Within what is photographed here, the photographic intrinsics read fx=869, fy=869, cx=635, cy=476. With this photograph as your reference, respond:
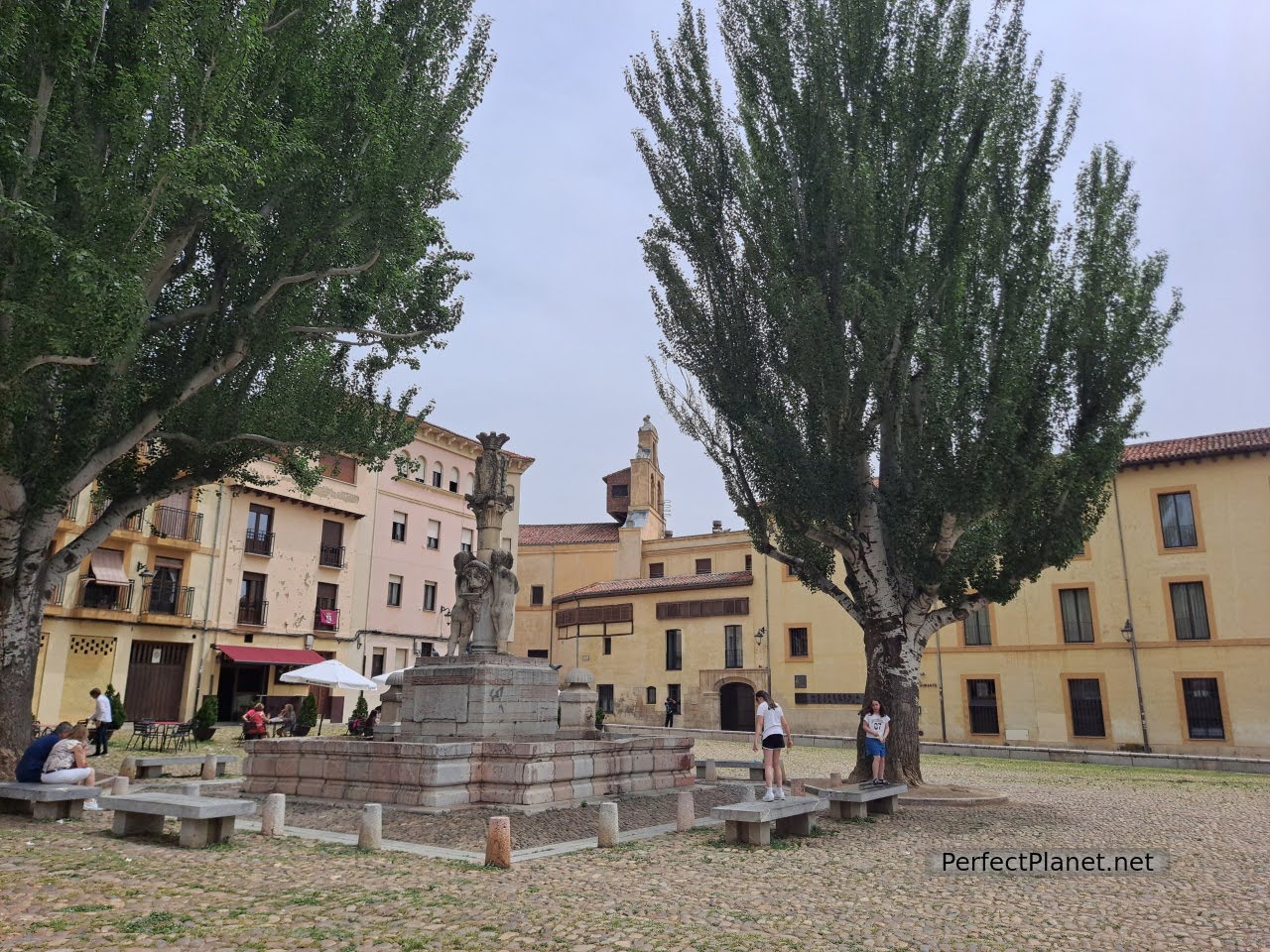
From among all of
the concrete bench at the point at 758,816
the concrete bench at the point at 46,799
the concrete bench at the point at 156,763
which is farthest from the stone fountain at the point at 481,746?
the concrete bench at the point at 46,799

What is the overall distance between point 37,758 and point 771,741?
834 centimetres

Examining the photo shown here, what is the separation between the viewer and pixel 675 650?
124 ft

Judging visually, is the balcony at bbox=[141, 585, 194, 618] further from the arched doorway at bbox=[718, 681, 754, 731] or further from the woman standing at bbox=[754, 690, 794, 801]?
the woman standing at bbox=[754, 690, 794, 801]

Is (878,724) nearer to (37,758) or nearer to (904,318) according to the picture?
(904,318)

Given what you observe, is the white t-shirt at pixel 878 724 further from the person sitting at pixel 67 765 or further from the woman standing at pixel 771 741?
the person sitting at pixel 67 765

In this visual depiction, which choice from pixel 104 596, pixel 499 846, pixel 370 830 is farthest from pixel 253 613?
pixel 499 846

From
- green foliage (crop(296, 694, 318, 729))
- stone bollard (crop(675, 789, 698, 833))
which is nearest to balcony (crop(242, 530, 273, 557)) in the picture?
A: green foliage (crop(296, 694, 318, 729))

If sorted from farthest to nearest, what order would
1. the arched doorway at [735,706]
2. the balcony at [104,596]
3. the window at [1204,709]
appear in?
the arched doorway at [735,706] < the window at [1204,709] < the balcony at [104,596]

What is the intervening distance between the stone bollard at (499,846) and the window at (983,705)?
85.6 feet

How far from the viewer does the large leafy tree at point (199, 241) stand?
32.5 ft

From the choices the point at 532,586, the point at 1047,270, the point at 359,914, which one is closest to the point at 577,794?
the point at 359,914

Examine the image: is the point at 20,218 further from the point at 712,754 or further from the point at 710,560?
the point at 710,560

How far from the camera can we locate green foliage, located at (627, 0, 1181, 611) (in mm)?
13508

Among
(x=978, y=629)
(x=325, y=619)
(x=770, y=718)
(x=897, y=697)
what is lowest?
(x=770, y=718)
